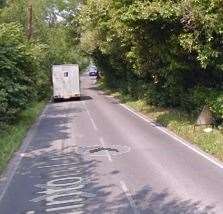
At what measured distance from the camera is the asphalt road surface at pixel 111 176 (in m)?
11.2

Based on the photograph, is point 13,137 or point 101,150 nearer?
point 101,150

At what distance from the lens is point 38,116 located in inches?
1345

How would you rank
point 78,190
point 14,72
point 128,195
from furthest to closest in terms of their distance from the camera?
point 14,72, point 78,190, point 128,195

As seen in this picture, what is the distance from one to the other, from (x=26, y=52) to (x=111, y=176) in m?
16.4

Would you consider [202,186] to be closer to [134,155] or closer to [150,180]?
[150,180]

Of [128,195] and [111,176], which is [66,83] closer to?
[111,176]

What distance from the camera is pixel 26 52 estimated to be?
2942 centimetres

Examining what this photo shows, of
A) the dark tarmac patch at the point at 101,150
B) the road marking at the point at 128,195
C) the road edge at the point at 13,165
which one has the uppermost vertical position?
the road marking at the point at 128,195

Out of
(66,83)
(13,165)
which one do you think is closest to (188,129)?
(13,165)

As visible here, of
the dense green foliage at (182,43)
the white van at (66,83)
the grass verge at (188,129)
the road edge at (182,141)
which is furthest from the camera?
the white van at (66,83)

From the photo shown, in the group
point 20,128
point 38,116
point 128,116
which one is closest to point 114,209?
point 20,128

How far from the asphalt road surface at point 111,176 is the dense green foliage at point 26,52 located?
2.81 m

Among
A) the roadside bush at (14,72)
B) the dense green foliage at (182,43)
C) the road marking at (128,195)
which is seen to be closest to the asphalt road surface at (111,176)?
the road marking at (128,195)

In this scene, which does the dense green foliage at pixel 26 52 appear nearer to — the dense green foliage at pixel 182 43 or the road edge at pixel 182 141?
the dense green foliage at pixel 182 43
